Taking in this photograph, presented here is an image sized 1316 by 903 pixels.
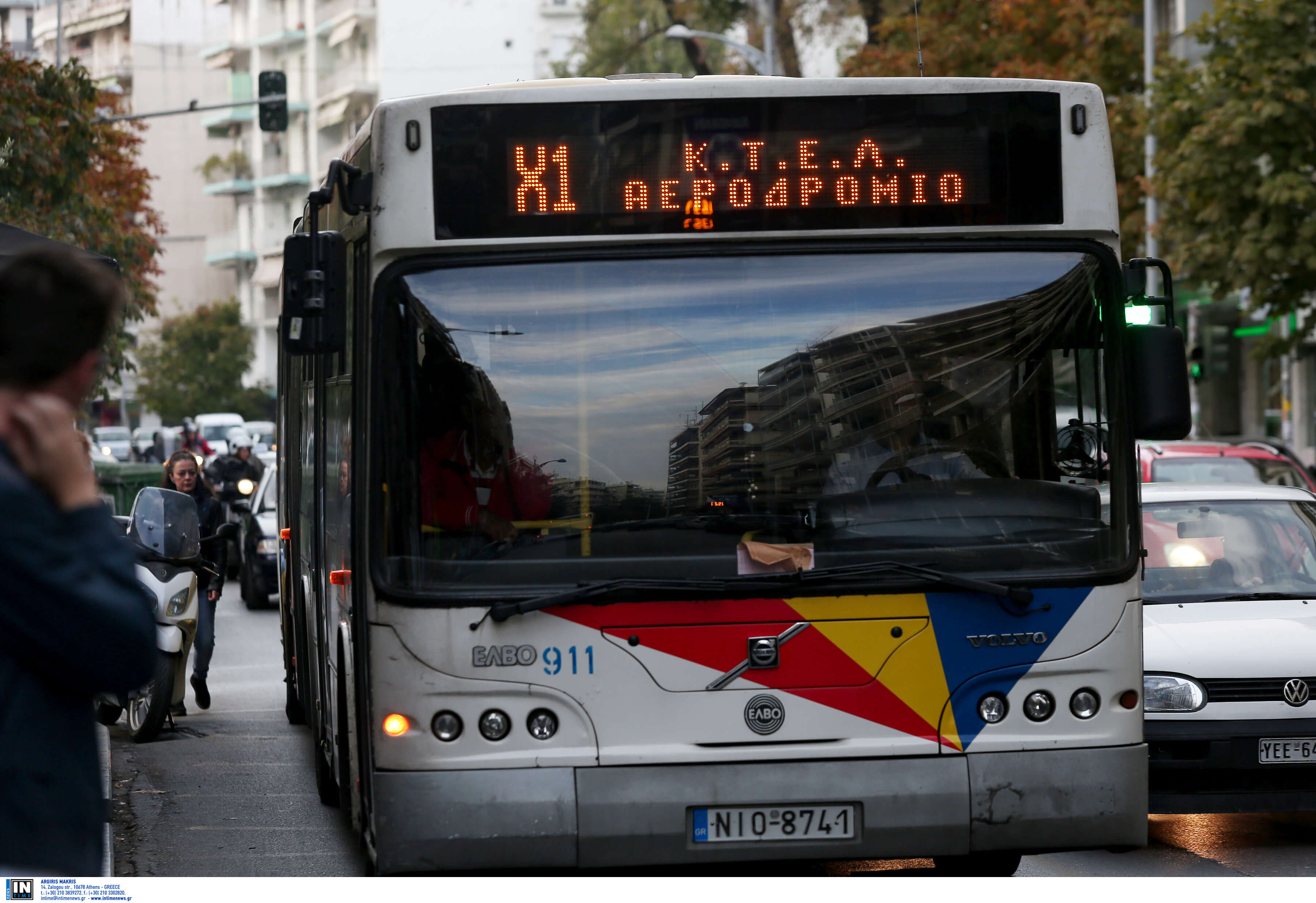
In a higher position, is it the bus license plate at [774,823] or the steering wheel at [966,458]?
the steering wheel at [966,458]

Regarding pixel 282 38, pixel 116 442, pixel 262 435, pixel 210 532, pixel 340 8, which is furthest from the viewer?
pixel 282 38

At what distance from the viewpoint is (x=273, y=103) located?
30.7 m

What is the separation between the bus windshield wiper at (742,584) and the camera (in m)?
5.77

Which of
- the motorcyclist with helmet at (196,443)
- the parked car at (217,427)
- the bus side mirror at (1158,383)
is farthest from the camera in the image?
the parked car at (217,427)

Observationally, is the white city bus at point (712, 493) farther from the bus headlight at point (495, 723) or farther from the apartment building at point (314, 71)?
the apartment building at point (314, 71)

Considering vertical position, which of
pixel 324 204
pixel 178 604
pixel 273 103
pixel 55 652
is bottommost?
pixel 178 604

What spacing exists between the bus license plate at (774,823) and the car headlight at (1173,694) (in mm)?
2274

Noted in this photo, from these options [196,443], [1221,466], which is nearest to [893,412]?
[1221,466]

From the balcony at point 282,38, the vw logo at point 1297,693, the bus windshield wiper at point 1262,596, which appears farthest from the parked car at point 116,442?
the vw logo at point 1297,693

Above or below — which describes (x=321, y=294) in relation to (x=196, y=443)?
above

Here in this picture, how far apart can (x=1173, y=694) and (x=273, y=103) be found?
25.2 meters

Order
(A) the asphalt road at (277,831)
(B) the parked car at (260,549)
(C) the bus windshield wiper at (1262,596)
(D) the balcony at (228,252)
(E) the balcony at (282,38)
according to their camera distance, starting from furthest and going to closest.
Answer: (D) the balcony at (228,252)
(E) the balcony at (282,38)
(B) the parked car at (260,549)
(C) the bus windshield wiper at (1262,596)
(A) the asphalt road at (277,831)

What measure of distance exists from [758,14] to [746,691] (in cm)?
3410

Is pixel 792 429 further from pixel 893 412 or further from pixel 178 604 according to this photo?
pixel 178 604
